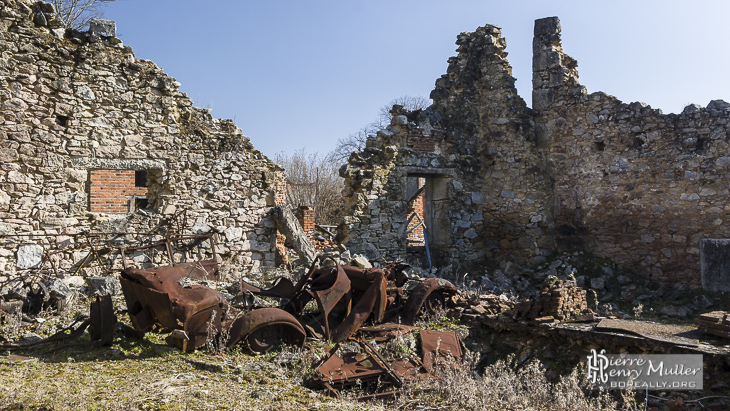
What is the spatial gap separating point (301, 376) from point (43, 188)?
5.95m

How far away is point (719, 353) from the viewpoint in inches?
206

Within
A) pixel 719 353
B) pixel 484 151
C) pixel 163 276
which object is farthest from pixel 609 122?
pixel 163 276

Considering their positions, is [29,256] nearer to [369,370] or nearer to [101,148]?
[101,148]

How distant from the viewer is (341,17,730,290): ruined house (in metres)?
9.97

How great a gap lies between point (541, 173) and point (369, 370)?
8.01 meters

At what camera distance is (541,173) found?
462 inches

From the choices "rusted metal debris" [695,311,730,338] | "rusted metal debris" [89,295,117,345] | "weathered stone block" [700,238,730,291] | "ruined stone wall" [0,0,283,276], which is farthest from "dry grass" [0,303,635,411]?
"weathered stone block" [700,238,730,291]

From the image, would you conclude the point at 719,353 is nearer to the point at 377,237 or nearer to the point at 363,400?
the point at 363,400

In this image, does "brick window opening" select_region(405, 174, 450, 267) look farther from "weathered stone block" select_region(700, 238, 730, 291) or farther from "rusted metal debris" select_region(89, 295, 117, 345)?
"rusted metal debris" select_region(89, 295, 117, 345)

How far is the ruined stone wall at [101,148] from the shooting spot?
838 centimetres

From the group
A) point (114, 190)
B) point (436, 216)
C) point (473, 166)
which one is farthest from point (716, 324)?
point (114, 190)

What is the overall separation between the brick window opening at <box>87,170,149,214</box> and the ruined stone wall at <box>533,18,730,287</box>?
8808 mm

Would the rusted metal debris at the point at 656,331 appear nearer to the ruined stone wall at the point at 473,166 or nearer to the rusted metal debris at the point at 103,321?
the rusted metal debris at the point at 103,321

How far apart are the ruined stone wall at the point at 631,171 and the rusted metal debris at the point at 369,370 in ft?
21.2
